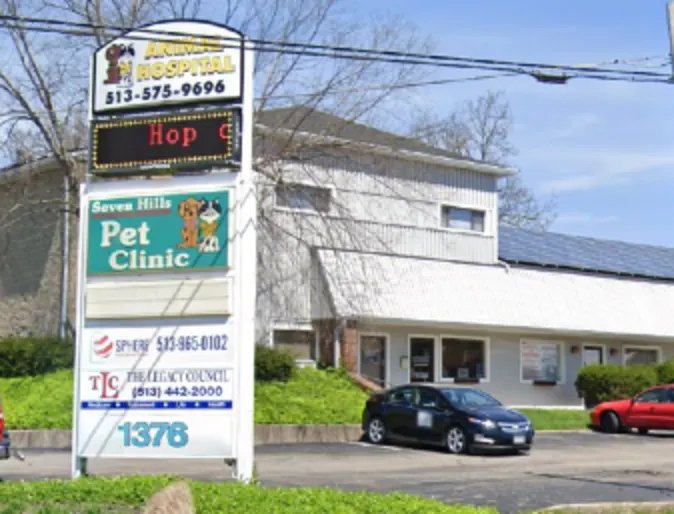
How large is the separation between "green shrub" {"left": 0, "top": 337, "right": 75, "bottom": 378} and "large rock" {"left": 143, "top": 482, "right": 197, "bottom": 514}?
19.2 meters

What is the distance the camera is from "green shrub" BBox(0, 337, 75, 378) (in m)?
26.5

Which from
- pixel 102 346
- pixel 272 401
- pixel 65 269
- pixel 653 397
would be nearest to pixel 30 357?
pixel 65 269

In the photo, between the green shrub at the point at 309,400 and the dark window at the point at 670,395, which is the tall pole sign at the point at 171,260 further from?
the dark window at the point at 670,395

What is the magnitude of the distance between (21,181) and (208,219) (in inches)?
729

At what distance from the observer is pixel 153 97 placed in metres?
13.5

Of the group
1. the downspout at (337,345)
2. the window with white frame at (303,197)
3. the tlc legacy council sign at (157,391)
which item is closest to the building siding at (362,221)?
the window with white frame at (303,197)

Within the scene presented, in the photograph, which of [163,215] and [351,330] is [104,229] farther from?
[351,330]

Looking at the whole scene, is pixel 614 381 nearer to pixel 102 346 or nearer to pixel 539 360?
pixel 539 360

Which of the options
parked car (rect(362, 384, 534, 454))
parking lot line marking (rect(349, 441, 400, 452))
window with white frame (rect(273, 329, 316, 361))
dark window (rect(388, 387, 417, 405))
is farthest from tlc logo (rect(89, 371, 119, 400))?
window with white frame (rect(273, 329, 316, 361))

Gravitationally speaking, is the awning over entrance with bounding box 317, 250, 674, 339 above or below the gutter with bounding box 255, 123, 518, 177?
below

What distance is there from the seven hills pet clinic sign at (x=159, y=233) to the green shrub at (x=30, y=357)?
1396cm

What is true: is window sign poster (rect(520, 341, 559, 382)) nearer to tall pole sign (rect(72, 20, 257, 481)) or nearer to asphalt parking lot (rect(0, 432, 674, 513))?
asphalt parking lot (rect(0, 432, 674, 513))

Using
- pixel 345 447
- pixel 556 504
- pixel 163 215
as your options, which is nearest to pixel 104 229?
pixel 163 215

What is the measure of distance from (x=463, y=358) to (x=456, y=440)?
39.5ft
